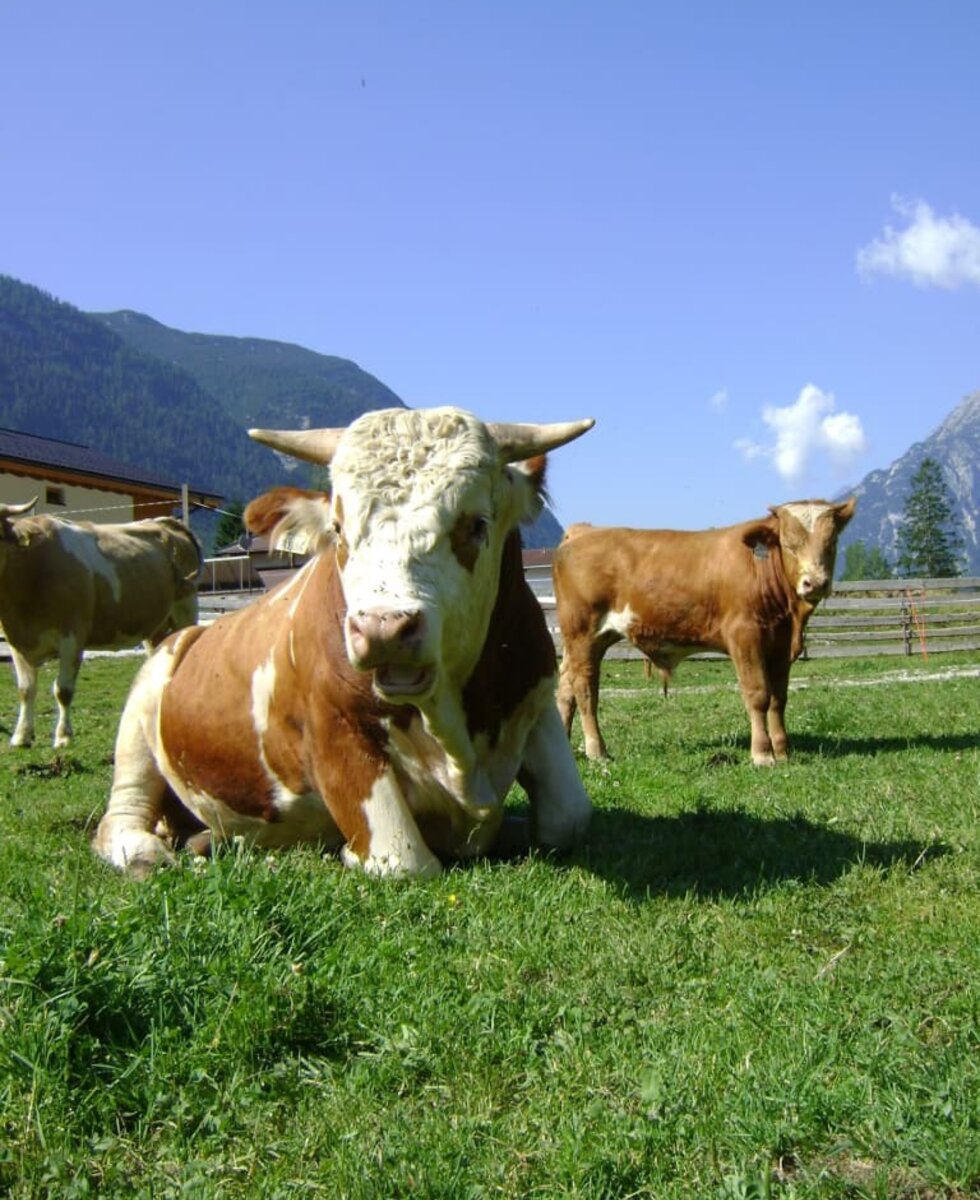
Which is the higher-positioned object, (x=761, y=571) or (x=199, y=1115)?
(x=761, y=571)

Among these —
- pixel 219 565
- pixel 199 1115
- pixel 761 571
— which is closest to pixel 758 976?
pixel 199 1115

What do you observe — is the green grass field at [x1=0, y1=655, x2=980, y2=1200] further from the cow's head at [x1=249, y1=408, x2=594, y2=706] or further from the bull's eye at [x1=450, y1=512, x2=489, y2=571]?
the bull's eye at [x1=450, y1=512, x2=489, y2=571]

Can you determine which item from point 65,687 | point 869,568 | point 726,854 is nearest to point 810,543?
point 726,854

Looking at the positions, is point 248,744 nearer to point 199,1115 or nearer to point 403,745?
point 403,745

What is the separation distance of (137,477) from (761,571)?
37372 mm

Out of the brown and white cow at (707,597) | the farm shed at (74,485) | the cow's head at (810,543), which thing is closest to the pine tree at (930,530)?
the farm shed at (74,485)

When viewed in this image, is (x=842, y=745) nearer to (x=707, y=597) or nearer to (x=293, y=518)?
(x=707, y=597)

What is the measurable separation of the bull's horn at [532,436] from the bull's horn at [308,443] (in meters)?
0.69

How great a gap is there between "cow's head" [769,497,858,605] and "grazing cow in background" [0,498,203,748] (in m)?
7.58

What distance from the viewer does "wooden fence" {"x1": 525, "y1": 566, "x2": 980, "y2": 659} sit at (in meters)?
26.9

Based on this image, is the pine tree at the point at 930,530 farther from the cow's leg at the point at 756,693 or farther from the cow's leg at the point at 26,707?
the cow's leg at the point at 26,707

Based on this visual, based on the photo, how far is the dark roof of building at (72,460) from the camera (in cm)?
3878

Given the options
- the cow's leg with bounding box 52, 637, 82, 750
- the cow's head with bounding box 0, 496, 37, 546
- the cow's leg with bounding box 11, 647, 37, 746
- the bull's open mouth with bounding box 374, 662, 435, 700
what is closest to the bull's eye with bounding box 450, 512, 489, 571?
the bull's open mouth with bounding box 374, 662, 435, 700

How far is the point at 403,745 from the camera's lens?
475cm
